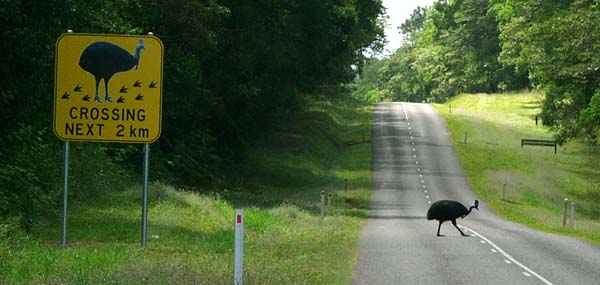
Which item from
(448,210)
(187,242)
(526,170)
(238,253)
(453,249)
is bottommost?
(526,170)

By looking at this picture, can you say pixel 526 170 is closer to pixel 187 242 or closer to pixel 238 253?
pixel 187 242

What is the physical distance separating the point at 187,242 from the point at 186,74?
18.0 m

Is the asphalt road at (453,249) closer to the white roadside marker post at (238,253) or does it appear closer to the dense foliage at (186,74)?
the white roadside marker post at (238,253)

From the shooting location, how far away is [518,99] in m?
118

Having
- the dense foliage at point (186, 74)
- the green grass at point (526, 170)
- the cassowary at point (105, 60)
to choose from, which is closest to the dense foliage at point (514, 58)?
the green grass at point (526, 170)

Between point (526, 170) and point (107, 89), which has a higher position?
point (107, 89)

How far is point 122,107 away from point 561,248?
12420 millimetres

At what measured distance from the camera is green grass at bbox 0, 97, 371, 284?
629 inches

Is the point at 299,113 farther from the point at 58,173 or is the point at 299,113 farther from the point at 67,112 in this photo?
the point at 67,112

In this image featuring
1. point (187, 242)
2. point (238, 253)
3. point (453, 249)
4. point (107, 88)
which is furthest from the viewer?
point (453, 249)

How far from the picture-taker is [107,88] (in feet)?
68.0

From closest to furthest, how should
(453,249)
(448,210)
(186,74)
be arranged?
(453,249) < (448,210) < (186,74)

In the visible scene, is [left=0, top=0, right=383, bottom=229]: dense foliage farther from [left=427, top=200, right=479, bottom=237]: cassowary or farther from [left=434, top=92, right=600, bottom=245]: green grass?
[left=434, top=92, right=600, bottom=245]: green grass

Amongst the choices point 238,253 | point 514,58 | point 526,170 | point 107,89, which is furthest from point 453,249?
point 514,58
